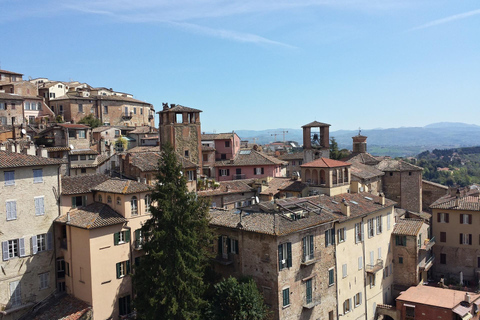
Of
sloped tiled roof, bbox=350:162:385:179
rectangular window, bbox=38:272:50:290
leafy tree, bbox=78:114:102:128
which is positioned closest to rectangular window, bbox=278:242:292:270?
rectangular window, bbox=38:272:50:290

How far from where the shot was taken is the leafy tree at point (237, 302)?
85.8 ft

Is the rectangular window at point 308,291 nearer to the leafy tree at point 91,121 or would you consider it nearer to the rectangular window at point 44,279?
the rectangular window at point 44,279

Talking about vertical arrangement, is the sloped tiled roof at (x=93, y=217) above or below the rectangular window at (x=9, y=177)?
below

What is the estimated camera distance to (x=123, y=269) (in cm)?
3089

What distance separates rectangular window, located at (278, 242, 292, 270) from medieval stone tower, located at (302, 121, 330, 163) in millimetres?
28893

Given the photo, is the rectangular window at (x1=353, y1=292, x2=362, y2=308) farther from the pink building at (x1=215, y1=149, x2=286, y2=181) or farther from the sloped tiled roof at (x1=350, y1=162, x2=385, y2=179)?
the pink building at (x1=215, y1=149, x2=286, y2=181)

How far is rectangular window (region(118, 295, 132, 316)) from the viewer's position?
30770 millimetres

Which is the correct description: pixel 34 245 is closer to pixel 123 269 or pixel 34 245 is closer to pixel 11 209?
pixel 11 209

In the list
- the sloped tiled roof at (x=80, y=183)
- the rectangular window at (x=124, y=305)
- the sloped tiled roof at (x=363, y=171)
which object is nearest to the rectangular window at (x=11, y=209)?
the sloped tiled roof at (x=80, y=183)

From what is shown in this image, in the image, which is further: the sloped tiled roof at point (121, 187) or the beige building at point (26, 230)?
the sloped tiled roof at point (121, 187)

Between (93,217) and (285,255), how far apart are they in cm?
1397

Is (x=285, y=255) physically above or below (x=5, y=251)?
below

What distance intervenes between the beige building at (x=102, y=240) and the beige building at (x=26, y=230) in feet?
3.13

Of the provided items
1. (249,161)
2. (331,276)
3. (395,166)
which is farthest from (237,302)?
(395,166)
